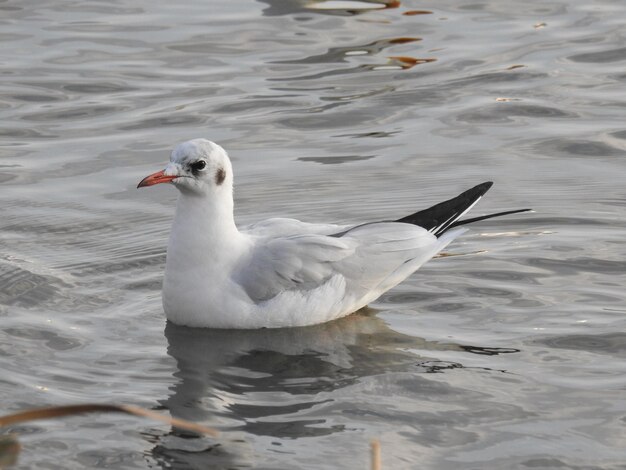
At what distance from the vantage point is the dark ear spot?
7789 mm

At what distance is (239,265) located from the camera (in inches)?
309

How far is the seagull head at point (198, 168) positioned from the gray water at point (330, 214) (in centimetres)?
88

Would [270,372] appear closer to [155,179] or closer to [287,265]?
[287,265]

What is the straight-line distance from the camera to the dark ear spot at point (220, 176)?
7789mm

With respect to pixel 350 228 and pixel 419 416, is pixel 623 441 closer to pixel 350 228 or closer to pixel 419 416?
pixel 419 416

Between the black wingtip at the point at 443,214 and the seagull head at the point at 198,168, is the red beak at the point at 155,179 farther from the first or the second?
the black wingtip at the point at 443,214

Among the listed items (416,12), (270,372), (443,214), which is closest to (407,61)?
(416,12)

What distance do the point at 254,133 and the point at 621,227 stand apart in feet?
12.5

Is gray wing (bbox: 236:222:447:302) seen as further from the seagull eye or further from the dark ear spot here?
the seagull eye

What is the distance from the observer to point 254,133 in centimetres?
1201

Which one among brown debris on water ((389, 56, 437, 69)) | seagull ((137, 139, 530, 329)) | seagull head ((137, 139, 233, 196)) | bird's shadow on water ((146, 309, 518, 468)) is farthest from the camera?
brown debris on water ((389, 56, 437, 69))

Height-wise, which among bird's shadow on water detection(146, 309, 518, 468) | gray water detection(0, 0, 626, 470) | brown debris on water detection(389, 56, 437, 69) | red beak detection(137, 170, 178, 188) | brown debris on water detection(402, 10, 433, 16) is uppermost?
brown debris on water detection(402, 10, 433, 16)

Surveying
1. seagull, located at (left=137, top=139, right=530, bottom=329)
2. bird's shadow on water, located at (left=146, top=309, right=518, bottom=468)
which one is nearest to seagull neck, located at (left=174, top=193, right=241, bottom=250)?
seagull, located at (left=137, top=139, right=530, bottom=329)

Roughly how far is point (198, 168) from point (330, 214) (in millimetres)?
2373
